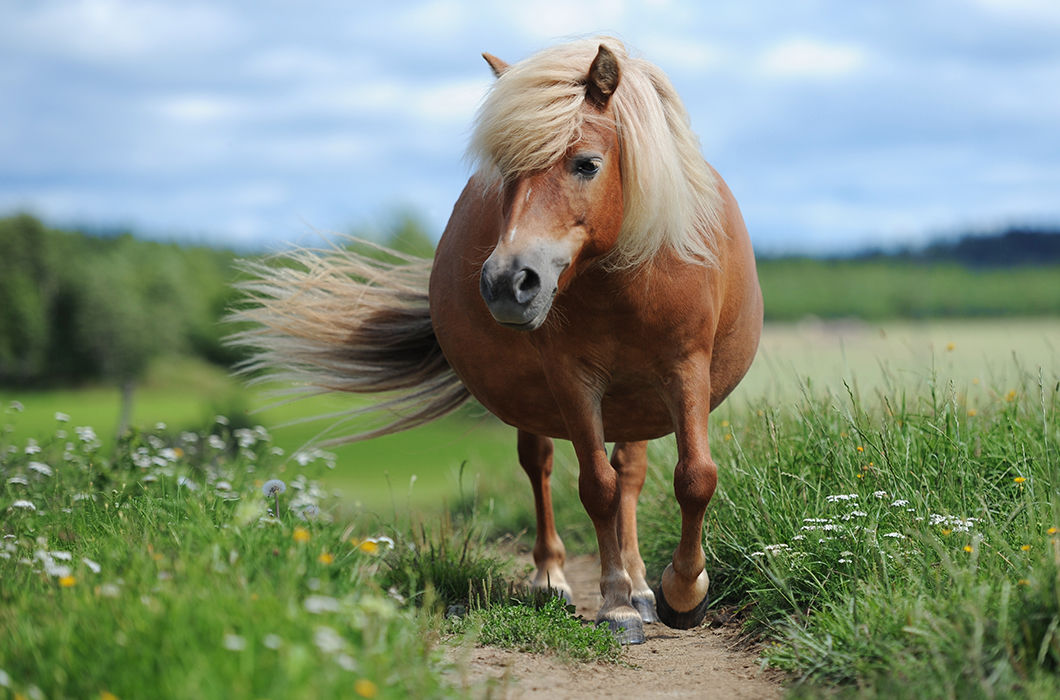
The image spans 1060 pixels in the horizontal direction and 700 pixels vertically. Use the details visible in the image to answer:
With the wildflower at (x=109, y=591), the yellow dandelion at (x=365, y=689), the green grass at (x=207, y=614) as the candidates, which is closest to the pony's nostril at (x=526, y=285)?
the green grass at (x=207, y=614)

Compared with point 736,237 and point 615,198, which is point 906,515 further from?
point 615,198

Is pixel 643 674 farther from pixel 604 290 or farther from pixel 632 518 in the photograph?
pixel 604 290

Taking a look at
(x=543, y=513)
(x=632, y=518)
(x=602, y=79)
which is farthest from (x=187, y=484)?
(x=602, y=79)

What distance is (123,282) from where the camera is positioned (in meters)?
39.4

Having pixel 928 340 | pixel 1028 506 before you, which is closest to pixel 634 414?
pixel 1028 506

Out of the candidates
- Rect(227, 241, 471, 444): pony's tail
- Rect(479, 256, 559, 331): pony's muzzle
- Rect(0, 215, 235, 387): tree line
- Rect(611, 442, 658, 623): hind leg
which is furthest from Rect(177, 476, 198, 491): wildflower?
Rect(0, 215, 235, 387): tree line

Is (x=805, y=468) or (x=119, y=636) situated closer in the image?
(x=119, y=636)

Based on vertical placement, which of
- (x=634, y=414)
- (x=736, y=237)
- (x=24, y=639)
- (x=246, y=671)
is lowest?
(x=24, y=639)

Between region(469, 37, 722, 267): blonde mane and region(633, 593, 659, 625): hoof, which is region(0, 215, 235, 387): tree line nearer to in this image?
region(633, 593, 659, 625): hoof

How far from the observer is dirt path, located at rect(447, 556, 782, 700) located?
3.25 meters

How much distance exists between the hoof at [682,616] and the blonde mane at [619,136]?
Answer: 1.70 meters

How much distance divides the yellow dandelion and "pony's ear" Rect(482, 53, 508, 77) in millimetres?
2825

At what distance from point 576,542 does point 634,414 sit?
3147 mm

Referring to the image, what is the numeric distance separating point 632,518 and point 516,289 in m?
2.17
